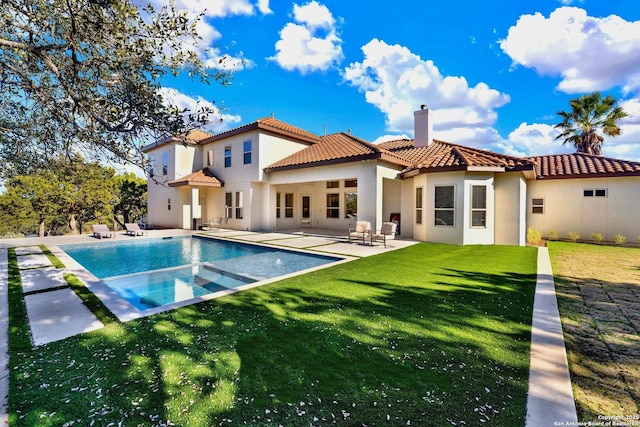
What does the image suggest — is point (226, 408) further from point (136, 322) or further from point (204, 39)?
point (204, 39)

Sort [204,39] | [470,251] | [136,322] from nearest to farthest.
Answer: [136,322]
[204,39]
[470,251]

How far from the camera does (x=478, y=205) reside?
1371 centimetres

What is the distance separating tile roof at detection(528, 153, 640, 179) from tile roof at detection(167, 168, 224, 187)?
70.5 feet

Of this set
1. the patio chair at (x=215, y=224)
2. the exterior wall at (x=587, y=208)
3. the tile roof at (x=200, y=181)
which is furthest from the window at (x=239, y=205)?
the exterior wall at (x=587, y=208)

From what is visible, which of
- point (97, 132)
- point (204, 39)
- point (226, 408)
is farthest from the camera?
point (97, 132)

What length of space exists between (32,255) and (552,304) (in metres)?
16.6

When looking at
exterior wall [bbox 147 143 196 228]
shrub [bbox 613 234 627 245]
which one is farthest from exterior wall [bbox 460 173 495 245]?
exterior wall [bbox 147 143 196 228]

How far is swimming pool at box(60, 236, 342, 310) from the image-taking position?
7922mm

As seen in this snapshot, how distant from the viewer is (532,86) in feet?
76.7

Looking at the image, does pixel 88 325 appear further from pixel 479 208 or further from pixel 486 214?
pixel 486 214

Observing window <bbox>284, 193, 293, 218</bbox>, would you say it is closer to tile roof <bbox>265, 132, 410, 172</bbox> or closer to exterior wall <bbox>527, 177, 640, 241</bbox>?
tile roof <bbox>265, 132, 410, 172</bbox>

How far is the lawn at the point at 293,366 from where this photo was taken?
271 cm

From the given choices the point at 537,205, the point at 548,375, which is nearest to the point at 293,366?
the point at 548,375

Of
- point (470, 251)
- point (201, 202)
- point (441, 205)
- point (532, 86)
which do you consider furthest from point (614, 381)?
point (532, 86)
